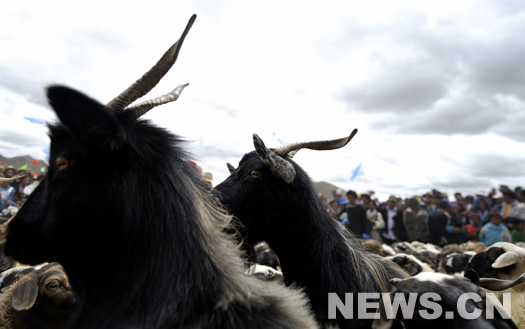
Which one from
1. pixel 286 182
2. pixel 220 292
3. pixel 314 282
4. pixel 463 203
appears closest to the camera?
pixel 220 292

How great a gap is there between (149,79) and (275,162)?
1.62 m

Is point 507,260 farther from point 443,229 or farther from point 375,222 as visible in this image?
point 443,229

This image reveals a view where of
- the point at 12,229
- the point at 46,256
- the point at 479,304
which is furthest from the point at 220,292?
the point at 479,304

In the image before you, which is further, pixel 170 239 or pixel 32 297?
pixel 32 297

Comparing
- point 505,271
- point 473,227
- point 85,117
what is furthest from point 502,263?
point 473,227

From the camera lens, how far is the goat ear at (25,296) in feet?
11.5

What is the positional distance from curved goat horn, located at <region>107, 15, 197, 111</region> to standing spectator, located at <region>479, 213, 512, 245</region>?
1214 centimetres

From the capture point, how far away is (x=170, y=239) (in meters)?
1.75

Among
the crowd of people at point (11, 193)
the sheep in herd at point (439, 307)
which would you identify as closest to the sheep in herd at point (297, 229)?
the sheep in herd at point (439, 307)

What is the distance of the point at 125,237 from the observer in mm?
1751

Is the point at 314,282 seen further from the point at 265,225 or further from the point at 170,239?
the point at 170,239

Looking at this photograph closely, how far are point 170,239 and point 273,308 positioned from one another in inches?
23.9

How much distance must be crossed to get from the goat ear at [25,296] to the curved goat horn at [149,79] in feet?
8.92

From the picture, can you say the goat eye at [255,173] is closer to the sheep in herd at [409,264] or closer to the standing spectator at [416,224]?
the sheep in herd at [409,264]
